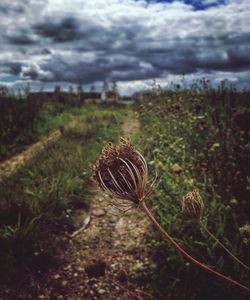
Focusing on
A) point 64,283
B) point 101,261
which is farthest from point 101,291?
point 101,261

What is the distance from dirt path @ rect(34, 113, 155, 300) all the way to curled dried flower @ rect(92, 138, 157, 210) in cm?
134

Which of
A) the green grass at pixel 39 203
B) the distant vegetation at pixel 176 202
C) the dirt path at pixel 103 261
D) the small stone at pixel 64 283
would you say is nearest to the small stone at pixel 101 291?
the dirt path at pixel 103 261

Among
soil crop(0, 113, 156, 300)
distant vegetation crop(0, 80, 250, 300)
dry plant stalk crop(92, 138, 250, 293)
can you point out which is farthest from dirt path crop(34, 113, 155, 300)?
dry plant stalk crop(92, 138, 250, 293)

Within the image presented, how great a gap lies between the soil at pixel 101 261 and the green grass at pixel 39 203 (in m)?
0.16

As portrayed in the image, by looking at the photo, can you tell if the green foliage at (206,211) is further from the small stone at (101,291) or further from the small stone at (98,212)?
the small stone at (98,212)

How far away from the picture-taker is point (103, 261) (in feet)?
9.48

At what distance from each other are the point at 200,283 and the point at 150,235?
38.3 inches

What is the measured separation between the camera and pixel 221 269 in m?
2.85

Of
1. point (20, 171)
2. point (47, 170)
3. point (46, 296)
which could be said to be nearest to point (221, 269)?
point (46, 296)

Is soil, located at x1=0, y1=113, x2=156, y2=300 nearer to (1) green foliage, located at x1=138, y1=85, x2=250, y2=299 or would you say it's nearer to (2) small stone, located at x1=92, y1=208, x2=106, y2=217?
(2) small stone, located at x1=92, y1=208, x2=106, y2=217

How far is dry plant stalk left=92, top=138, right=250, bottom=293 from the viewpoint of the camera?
146 cm

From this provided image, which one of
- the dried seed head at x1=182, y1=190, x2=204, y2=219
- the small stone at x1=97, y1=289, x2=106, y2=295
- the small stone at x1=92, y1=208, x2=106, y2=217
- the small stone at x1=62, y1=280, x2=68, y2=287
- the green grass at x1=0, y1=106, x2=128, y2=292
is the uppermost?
the dried seed head at x1=182, y1=190, x2=204, y2=219

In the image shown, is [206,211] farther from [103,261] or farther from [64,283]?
[64,283]

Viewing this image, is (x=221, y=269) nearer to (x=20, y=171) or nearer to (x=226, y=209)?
(x=226, y=209)
